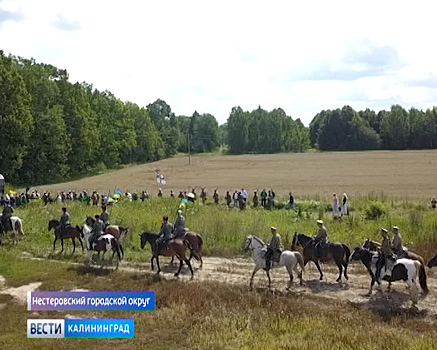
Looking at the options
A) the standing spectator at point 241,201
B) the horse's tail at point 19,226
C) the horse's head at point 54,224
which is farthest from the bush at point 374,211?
the horse's tail at point 19,226

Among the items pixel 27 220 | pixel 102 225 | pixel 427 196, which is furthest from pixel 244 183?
pixel 102 225

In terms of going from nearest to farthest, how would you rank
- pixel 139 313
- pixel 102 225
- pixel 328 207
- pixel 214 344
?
pixel 214 344 < pixel 139 313 < pixel 102 225 < pixel 328 207

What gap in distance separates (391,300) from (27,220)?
23.2 metres

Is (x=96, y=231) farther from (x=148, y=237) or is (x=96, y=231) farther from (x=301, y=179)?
(x=301, y=179)

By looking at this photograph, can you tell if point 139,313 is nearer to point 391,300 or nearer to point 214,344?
point 214,344

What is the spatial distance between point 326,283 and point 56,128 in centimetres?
5503

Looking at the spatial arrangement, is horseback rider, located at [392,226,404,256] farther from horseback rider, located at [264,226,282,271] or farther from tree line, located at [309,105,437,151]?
tree line, located at [309,105,437,151]

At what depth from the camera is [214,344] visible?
42.2ft

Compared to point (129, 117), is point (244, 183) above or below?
below

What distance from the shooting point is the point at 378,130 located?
443ft

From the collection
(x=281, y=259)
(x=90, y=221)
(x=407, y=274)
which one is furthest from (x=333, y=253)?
(x=90, y=221)

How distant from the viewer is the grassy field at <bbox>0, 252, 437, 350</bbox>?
41.4 feet

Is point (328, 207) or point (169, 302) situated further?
point (328, 207)

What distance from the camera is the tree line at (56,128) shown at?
6112 centimetres
